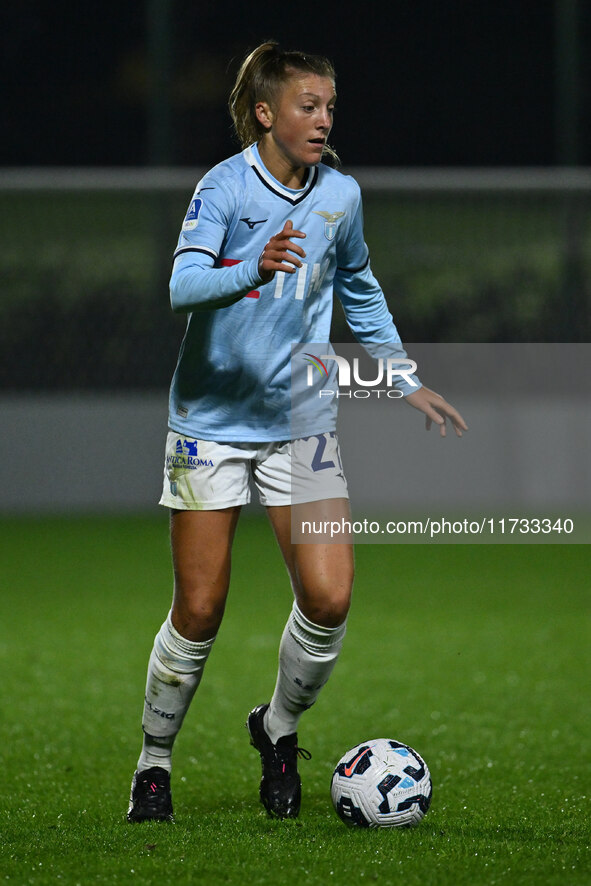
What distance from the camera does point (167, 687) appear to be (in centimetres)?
307

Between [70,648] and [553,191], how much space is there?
5638 mm

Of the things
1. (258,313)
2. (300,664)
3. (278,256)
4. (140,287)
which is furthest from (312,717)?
(140,287)

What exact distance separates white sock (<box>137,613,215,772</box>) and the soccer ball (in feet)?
1.38

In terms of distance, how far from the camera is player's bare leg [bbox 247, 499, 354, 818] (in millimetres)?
2994

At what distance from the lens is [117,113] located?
1130 centimetres

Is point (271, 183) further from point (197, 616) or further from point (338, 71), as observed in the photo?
point (338, 71)

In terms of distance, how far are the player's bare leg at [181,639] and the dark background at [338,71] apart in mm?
7498

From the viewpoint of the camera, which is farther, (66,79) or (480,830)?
(66,79)

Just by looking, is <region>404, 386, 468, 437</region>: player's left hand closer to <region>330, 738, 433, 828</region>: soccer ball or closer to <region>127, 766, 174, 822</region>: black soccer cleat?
<region>330, 738, 433, 828</region>: soccer ball

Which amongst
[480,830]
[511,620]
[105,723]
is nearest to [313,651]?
[480,830]

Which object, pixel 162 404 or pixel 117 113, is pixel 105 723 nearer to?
pixel 162 404

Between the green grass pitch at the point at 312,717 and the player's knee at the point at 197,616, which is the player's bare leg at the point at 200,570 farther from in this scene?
the green grass pitch at the point at 312,717

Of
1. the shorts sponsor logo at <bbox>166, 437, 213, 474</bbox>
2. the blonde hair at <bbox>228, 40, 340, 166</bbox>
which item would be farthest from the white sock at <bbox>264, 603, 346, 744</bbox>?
the blonde hair at <bbox>228, 40, 340, 166</bbox>

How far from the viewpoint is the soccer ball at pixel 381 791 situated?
2.93 m
